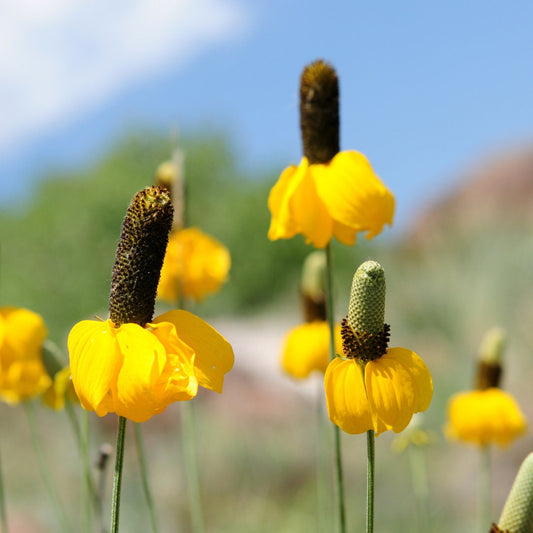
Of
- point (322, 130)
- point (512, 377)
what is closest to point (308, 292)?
point (322, 130)

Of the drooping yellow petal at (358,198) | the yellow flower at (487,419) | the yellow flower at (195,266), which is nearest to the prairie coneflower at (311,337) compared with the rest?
the yellow flower at (195,266)

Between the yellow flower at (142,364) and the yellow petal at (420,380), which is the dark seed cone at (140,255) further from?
the yellow petal at (420,380)

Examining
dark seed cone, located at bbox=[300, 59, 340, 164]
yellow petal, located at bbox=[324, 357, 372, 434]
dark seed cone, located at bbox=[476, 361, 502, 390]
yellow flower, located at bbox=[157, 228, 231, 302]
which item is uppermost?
dark seed cone, located at bbox=[300, 59, 340, 164]

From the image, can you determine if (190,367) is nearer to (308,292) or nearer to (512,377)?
(308,292)

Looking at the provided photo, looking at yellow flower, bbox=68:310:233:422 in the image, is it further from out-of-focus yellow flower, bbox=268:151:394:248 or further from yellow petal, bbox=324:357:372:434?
out-of-focus yellow flower, bbox=268:151:394:248

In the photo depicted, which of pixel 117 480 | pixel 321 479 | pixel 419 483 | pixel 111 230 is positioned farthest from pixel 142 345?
pixel 111 230

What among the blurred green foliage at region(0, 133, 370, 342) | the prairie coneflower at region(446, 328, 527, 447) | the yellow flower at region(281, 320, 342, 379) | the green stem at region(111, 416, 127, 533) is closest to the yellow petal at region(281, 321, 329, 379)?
the yellow flower at region(281, 320, 342, 379)
